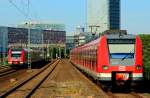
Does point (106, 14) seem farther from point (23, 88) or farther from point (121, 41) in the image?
point (121, 41)

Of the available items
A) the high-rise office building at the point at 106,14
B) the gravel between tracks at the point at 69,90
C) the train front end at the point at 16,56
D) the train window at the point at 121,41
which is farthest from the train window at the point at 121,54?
the high-rise office building at the point at 106,14

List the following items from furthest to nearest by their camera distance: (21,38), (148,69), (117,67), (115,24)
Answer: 1. (21,38)
2. (115,24)
3. (148,69)
4. (117,67)

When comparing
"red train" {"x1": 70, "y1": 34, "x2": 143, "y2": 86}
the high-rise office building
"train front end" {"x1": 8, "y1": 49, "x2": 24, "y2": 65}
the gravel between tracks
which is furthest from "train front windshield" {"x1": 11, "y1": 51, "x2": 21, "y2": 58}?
"red train" {"x1": 70, "y1": 34, "x2": 143, "y2": 86}

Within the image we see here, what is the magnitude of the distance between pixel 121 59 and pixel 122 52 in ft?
1.20

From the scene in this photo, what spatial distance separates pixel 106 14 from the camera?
7706 cm

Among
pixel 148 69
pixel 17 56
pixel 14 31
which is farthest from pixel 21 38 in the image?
pixel 148 69

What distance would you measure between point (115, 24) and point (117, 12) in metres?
6.20

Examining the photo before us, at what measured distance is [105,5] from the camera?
86.9m

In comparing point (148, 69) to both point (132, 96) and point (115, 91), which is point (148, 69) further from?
point (132, 96)

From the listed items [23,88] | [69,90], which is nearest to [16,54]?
[23,88]

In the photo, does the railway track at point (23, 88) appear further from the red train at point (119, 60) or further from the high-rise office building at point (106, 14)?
the high-rise office building at point (106, 14)

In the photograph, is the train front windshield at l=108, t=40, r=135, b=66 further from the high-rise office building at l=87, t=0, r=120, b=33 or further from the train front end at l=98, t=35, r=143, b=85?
the high-rise office building at l=87, t=0, r=120, b=33

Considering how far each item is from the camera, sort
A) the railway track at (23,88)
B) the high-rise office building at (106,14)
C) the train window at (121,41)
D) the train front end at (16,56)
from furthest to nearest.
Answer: the high-rise office building at (106,14) < the train front end at (16,56) < the train window at (121,41) < the railway track at (23,88)

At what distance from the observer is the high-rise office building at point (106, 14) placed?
8212 cm
